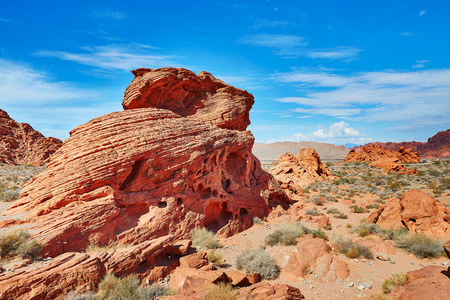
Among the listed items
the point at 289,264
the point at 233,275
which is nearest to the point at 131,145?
the point at 233,275

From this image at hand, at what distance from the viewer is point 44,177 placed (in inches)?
341

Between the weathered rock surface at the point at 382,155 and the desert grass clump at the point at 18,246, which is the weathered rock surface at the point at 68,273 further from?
the weathered rock surface at the point at 382,155

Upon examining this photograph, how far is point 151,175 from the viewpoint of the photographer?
9.85 m

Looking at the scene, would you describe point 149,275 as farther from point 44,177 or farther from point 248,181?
point 248,181

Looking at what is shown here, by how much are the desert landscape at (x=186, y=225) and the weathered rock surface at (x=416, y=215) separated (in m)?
0.06

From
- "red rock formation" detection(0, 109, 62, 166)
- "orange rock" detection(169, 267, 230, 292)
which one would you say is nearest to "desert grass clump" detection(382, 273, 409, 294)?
"orange rock" detection(169, 267, 230, 292)

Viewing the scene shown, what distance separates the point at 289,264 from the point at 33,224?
8349 millimetres

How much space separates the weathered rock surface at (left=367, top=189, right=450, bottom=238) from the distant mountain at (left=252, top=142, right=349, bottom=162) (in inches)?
5057

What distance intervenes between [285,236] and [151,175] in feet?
21.2

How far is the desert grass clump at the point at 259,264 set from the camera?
778 cm

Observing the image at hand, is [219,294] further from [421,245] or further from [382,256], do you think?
[421,245]

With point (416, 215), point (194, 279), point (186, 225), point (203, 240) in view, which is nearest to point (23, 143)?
point (186, 225)

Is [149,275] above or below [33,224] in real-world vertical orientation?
below

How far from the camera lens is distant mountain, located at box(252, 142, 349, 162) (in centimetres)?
14588
